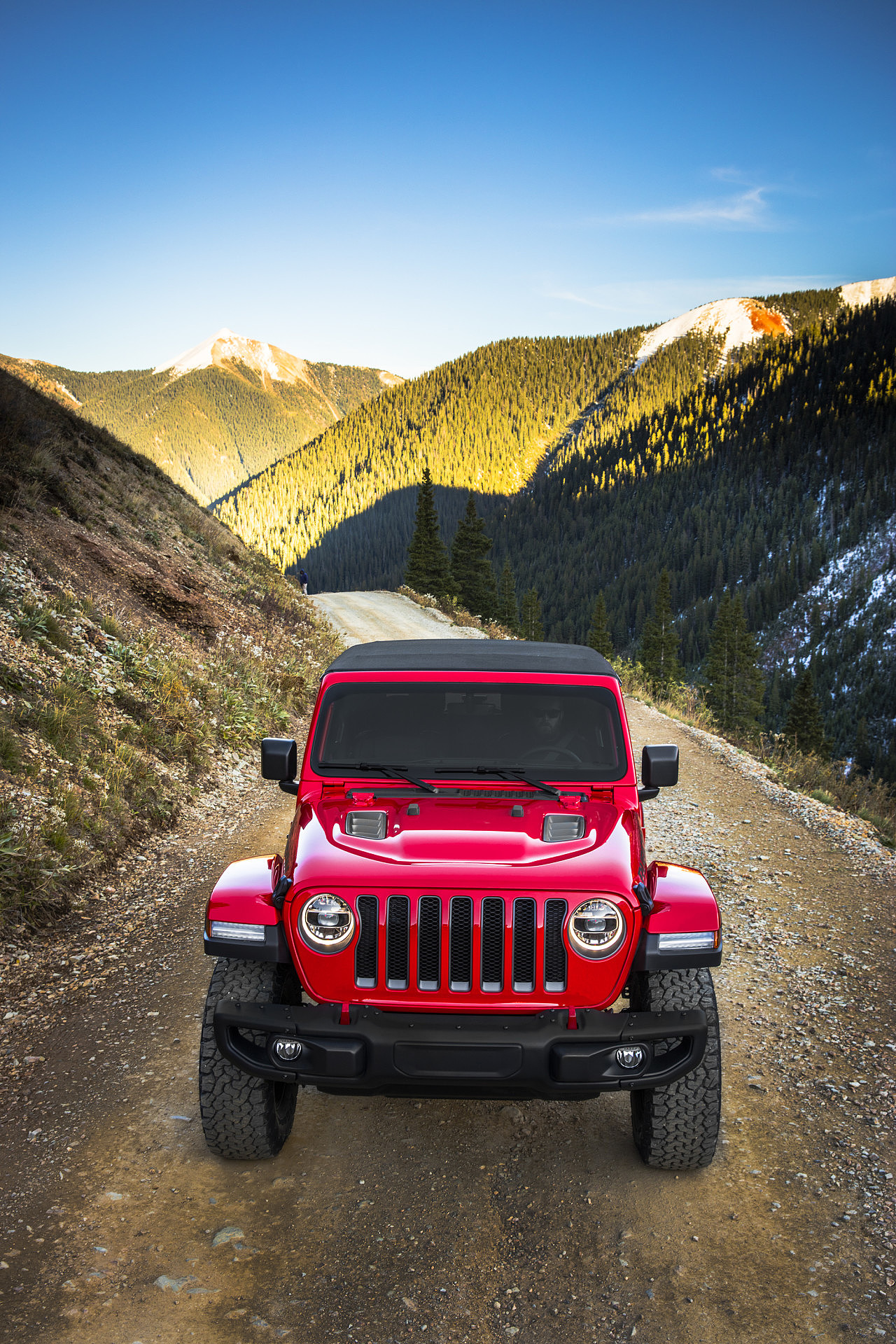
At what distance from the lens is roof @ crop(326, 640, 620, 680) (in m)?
4.52

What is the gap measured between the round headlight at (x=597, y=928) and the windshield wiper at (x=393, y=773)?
0.99m

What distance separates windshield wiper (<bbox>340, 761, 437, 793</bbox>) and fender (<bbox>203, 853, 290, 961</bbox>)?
0.76m

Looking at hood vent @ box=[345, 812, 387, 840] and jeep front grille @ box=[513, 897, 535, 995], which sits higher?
hood vent @ box=[345, 812, 387, 840]

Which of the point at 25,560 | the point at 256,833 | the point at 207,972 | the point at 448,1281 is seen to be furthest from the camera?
the point at 25,560

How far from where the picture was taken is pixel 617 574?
151 meters

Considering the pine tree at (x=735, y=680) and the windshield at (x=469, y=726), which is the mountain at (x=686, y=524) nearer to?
the pine tree at (x=735, y=680)

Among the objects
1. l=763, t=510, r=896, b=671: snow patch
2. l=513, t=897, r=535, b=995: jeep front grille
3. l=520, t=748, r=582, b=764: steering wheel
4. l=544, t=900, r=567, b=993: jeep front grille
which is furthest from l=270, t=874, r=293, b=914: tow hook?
l=763, t=510, r=896, b=671: snow patch

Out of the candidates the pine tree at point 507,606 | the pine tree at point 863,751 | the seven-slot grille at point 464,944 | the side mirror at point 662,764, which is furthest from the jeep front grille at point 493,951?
the pine tree at point 863,751

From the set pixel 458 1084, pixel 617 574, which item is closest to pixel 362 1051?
pixel 458 1084

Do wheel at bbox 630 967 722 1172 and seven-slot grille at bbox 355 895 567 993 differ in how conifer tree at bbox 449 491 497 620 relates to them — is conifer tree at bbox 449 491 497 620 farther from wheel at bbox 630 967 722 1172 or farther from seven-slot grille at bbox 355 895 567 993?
seven-slot grille at bbox 355 895 567 993

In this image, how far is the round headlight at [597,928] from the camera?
328 cm

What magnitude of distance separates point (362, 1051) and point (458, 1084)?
411 millimetres

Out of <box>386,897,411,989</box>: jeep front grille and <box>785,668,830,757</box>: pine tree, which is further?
<box>785,668,830,757</box>: pine tree

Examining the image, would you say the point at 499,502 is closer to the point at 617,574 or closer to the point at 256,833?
the point at 617,574
